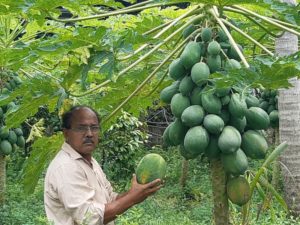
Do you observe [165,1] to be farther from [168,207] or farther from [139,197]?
[168,207]

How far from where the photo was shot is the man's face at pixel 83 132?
3.11m

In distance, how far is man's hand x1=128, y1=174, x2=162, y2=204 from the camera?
2590 millimetres

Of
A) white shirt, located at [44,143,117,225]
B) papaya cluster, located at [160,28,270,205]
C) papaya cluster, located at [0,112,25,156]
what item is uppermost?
papaya cluster, located at [160,28,270,205]

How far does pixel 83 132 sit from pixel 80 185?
340mm

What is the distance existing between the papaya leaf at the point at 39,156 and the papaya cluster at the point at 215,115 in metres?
0.93

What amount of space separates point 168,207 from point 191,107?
4827mm

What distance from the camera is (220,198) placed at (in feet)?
7.95

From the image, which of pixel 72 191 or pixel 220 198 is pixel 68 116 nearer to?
pixel 72 191

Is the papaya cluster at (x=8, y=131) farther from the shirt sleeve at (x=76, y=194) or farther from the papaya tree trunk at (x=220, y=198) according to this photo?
the papaya tree trunk at (x=220, y=198)

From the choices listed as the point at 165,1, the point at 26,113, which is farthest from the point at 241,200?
the point at 26,113

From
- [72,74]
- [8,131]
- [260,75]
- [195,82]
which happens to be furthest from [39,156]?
[8,131]

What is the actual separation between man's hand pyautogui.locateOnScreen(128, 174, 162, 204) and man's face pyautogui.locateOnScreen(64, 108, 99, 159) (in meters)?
0.51

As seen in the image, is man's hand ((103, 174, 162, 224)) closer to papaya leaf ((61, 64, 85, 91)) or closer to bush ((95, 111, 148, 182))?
papaya leaf ((61, 64, 85, 91))

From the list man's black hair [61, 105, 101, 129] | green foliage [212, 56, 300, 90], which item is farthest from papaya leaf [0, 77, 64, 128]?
green foliage [212, 56, 300, 90]
